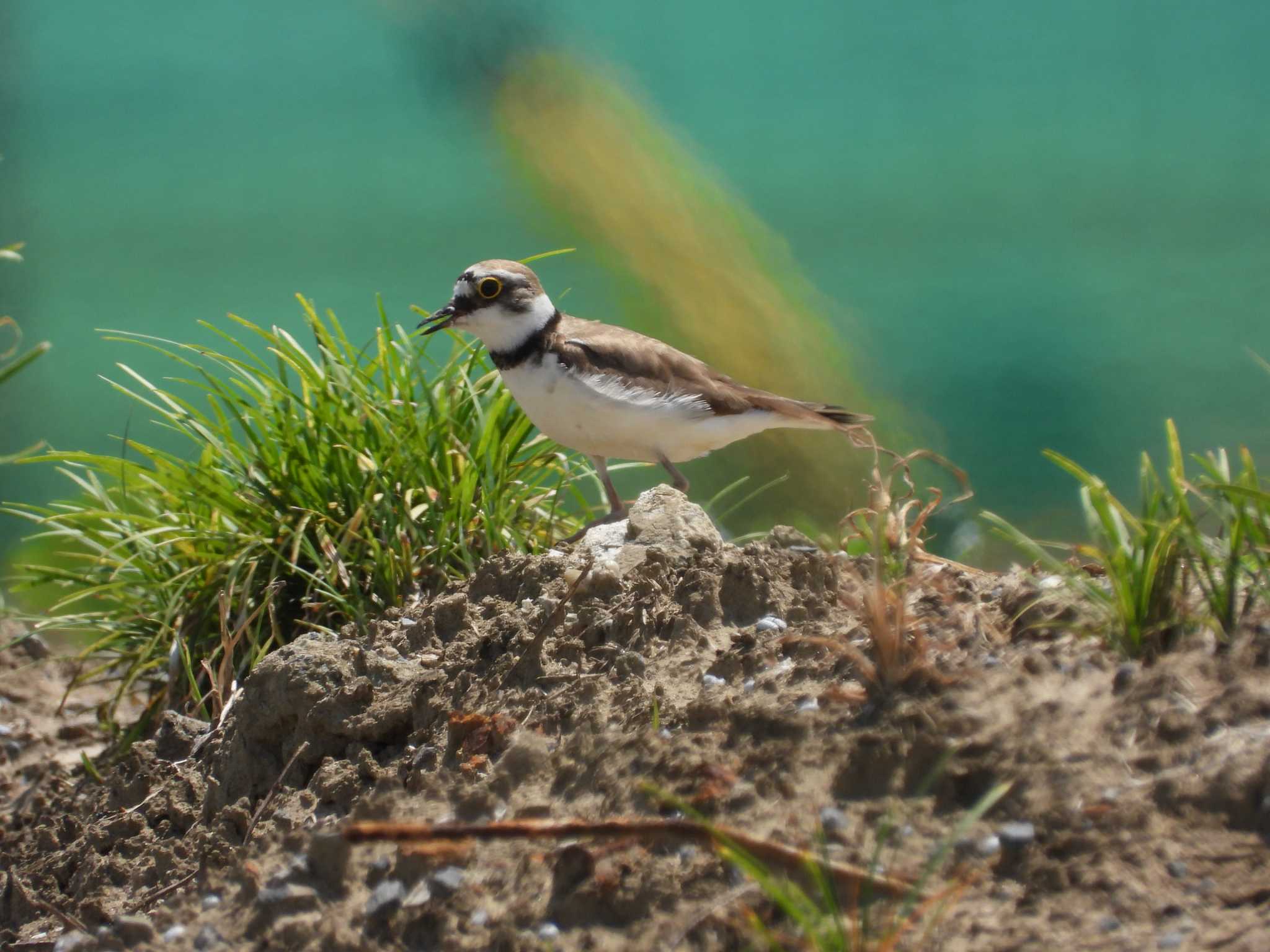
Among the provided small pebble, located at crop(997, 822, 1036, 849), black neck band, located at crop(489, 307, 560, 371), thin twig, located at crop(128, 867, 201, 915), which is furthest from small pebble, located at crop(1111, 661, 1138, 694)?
black neck band, located at crop(489, 307, 560, 371)

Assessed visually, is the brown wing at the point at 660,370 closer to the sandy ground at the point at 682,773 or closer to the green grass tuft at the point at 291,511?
the green grass tuft at the point at 291,511

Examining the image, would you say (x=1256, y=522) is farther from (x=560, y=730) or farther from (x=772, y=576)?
(x=560, y=730)

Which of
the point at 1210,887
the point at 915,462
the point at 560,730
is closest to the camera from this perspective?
the point at 1210,887

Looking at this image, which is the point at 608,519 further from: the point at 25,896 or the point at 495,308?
the point at 25,896

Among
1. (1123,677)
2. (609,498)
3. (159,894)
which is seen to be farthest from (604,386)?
(1123,677)

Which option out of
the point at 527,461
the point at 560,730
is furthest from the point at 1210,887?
the point at 527,461

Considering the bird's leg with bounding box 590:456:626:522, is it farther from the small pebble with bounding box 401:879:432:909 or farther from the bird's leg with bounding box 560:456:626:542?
the small pebble with bounding box 401:879:432:909
